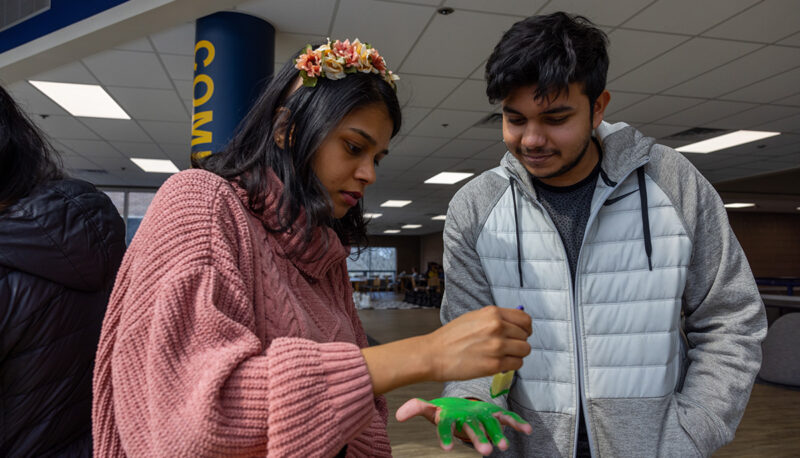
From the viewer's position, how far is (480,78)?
4.35 m

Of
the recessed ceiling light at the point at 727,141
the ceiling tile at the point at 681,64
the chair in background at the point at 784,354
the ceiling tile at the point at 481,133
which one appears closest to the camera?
the ceiling tile at the point at 681,64

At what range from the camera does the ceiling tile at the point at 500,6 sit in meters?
3.10

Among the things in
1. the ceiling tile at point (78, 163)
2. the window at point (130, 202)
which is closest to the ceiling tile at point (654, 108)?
the ceiling tile at point (78, 163)

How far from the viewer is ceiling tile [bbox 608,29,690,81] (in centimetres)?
353

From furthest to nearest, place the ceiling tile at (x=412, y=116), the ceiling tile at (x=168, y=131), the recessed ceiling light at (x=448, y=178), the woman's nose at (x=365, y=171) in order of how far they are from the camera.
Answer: the recessed ceiling light at (x=448, y=178), the ceiling tile at (x=168, y=131), the ceiling tile at (x=412, y=116), the woman's nose at (x=365, y=171)

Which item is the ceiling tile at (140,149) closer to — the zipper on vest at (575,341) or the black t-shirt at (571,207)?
the black t-shirt at (571,207)

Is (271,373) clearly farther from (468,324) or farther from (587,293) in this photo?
(587,293)

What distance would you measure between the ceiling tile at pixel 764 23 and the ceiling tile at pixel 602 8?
2.47 feet

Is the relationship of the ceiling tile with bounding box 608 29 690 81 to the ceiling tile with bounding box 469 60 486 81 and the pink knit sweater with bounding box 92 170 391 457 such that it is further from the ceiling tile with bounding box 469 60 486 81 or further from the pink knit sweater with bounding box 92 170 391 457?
the pink knit sweater with bounding box 92 170 391 457

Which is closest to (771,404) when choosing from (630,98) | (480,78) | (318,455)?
(630,98)

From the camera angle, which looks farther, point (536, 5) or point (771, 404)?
point (771, 404)

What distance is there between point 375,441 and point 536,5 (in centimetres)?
307

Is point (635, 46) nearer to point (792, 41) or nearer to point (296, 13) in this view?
point (792, 41)

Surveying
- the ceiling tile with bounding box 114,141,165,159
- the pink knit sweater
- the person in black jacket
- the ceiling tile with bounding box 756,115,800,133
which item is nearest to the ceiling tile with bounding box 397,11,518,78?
the person in black jacket
